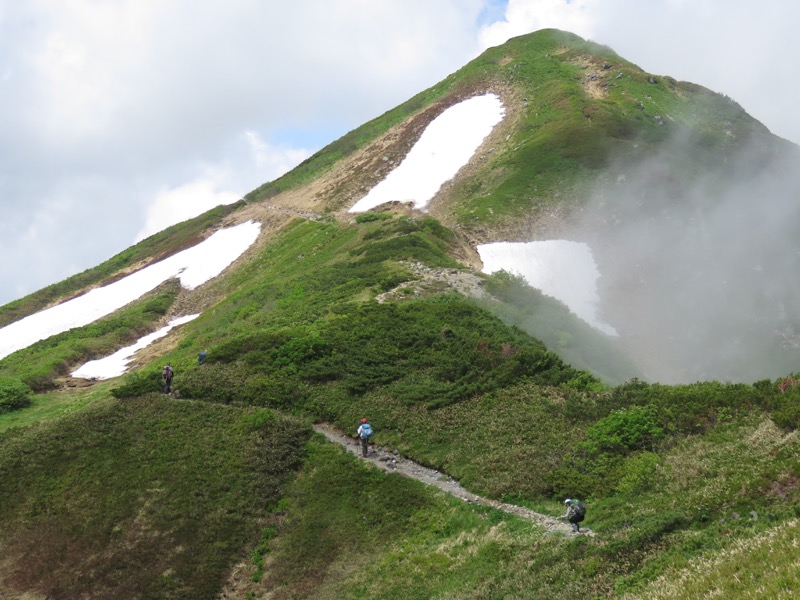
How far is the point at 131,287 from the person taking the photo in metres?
68.8

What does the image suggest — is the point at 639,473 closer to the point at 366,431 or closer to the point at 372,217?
the point at 366,431

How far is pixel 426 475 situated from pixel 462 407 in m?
4.17

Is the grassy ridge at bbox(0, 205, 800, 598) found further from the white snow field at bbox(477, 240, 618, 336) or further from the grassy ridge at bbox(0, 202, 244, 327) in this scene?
the grassy ridge at bbox(0, 202, 244, 327)

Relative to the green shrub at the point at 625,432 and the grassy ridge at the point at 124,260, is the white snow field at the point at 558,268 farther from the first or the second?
the grassy ridge at the point at 124,260

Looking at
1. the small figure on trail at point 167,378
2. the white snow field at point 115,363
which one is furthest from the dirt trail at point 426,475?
the white snow field at point 115,363

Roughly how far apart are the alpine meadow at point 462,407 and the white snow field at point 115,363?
103cm

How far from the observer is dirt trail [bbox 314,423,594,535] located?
17625mm

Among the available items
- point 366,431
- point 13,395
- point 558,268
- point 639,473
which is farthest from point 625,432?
point 13,395

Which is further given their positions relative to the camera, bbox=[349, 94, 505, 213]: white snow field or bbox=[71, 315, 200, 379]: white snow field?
bbox=[349, 94, 505, 213]: white snow field

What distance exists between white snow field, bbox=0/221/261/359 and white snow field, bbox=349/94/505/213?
16542 mm

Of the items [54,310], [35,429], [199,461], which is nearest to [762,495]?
[199,461]

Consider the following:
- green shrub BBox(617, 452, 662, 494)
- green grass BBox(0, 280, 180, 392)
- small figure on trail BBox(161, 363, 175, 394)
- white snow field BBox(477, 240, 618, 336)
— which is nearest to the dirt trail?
green shrub BBox(617, 452, 662, 494)

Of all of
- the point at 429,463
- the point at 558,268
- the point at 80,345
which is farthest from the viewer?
the point at 558,268

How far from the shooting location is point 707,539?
12875 millimetres
